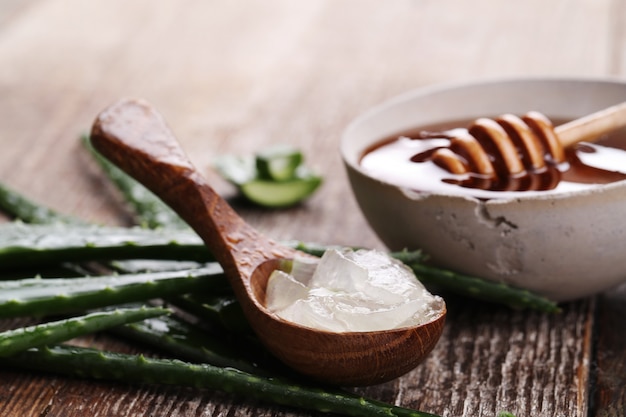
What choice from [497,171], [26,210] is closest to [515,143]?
[497,171]

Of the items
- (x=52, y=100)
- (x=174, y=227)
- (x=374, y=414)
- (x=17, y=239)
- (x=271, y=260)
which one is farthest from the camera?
(x=52, y=100)

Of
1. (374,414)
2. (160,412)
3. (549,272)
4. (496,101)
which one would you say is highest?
(496,101)

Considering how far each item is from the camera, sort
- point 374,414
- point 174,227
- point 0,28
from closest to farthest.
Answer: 1. point 374,414
2. point 174,227
3. point 0,28

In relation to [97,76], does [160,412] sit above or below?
below

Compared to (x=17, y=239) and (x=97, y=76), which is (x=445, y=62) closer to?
(x=97, y=76)

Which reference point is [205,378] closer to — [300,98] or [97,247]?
[97,247]

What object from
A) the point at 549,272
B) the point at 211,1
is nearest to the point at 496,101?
the point at 549,272

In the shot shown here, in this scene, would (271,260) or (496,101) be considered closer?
(271,260)
